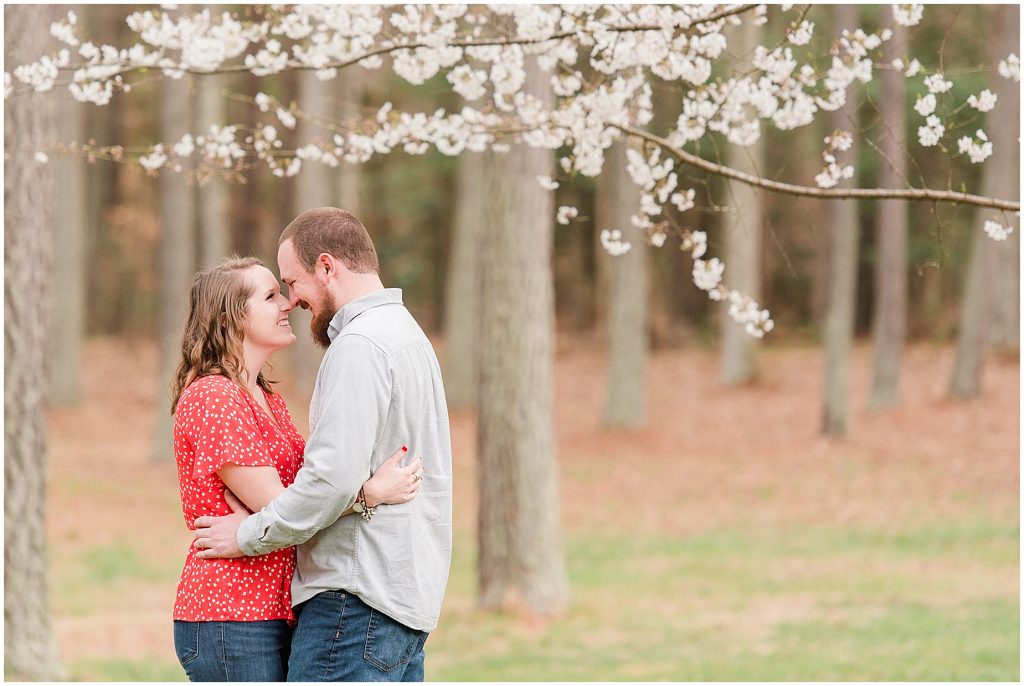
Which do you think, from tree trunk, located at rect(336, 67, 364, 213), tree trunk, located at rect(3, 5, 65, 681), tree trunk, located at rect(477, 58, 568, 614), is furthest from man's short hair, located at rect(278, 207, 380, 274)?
tree trunk, located at rect(336, 67, 364, 213)

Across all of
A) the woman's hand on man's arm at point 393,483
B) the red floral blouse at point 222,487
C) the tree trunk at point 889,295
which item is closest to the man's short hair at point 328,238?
the red floral blouse at point 222,487

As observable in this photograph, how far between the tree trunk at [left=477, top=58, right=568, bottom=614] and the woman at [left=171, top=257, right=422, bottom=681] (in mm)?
5251

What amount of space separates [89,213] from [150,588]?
1863cm

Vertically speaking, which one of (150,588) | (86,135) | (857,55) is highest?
(86,135)

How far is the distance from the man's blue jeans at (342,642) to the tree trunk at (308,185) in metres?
15.3

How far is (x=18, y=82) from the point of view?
5.96m

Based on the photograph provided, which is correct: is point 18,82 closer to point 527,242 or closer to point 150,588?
point 527,242

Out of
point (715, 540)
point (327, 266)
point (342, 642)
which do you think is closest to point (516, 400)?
point (715, 540)

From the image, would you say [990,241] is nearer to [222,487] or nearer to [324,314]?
[324,314]

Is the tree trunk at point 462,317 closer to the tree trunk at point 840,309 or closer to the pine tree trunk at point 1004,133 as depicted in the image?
the tree trunk at point 840,309

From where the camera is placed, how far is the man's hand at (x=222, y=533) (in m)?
2.94

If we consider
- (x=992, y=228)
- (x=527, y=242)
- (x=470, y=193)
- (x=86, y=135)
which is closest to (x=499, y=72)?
(x=992, y=228)

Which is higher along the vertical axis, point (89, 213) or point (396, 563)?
point (89, 213)

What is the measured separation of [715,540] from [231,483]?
9.38 metres
